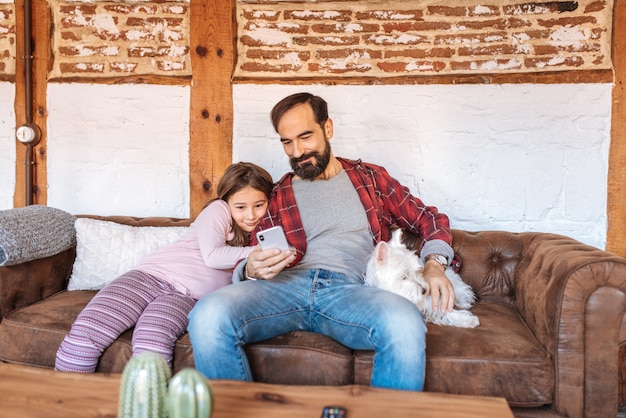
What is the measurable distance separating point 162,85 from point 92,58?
492 millimetres

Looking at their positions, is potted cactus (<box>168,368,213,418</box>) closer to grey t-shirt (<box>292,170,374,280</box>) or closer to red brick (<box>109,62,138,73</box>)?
grey t-shirt (<box>292,170,374,280</box>)

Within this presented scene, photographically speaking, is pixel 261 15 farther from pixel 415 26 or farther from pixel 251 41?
pixel 415 26

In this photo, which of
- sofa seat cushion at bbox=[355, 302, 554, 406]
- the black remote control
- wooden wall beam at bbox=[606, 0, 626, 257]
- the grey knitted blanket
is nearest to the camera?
the black remote control

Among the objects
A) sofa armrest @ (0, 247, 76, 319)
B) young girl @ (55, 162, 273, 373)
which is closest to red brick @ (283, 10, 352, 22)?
young girl @ (55, 162, 273, 373)

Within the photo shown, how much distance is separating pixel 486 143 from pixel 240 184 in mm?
1508

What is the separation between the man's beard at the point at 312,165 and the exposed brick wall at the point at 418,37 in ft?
2.87

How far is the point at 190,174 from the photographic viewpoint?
317 centimetres

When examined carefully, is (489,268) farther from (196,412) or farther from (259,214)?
(196,412)

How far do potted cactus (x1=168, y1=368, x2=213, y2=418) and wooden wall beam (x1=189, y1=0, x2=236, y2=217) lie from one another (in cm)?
223

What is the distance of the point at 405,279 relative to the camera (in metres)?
2.06

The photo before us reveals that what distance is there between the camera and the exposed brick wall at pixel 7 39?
3.25m

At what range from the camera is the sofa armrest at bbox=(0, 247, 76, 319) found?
89.0 inches

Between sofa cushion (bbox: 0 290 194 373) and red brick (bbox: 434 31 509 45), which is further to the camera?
red brick (bbox: 434 31 509 45)

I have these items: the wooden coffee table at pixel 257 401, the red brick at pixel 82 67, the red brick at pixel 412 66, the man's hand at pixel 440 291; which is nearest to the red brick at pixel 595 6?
the red brick at pixel 412 66
